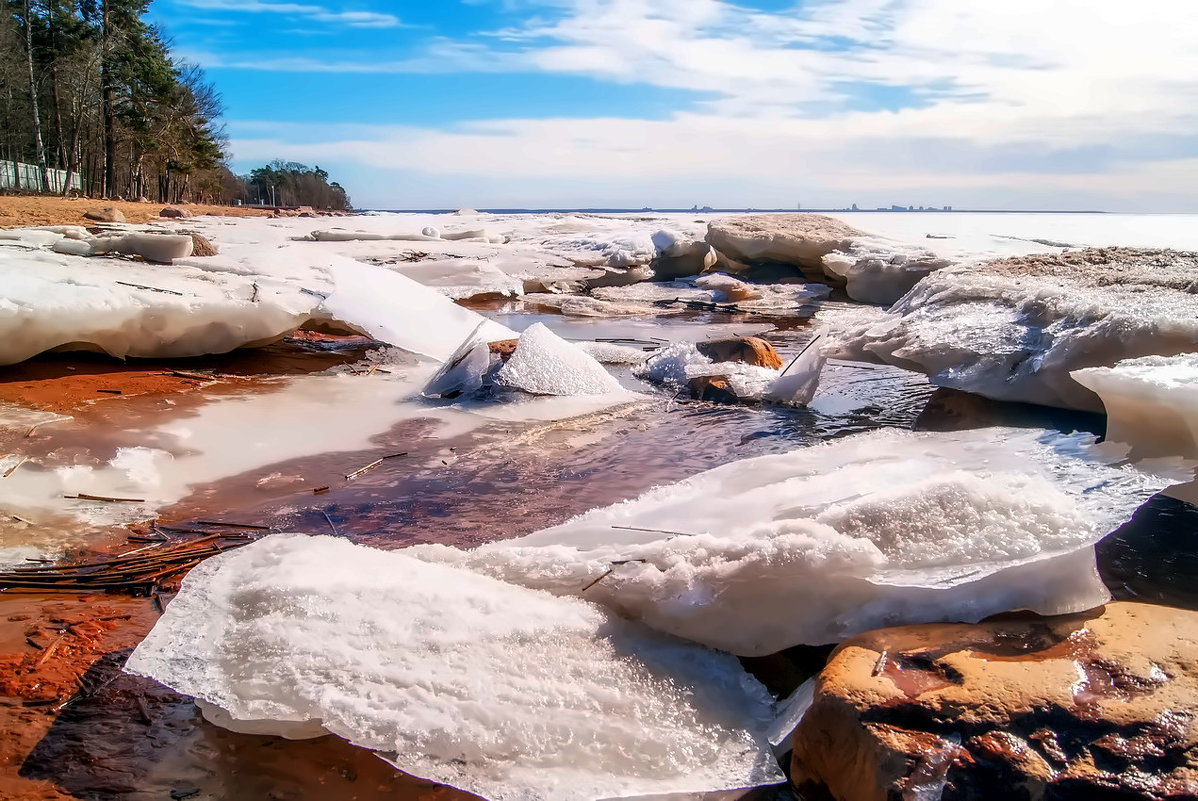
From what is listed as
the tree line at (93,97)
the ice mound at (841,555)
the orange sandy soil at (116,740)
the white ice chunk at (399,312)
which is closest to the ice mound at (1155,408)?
the ice mound at (841,555)

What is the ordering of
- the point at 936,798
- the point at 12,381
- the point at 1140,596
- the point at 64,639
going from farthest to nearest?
1. the point at 12,381
2. the point at 1140,596
3. the point at 64,639
4. the point at 936,798

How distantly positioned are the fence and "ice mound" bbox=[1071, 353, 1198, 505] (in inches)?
1174

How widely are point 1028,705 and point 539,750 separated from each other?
93cm

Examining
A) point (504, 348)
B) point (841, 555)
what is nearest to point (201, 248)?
point (504, 348)

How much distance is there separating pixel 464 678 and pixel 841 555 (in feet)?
2.98

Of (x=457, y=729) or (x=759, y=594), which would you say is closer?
(x=457, y=729)

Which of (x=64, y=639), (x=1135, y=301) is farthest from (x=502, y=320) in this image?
(x=64, y=639)

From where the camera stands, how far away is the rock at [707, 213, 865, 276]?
13258 millimetres

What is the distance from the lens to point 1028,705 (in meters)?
1.47

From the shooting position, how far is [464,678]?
1.72 m

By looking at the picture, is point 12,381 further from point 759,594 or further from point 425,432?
point 759,594

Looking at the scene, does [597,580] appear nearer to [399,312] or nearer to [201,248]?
[399,312]

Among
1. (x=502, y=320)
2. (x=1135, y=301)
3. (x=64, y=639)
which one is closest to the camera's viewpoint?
(x=64, y=639)

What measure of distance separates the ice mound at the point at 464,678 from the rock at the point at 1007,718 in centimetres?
20
